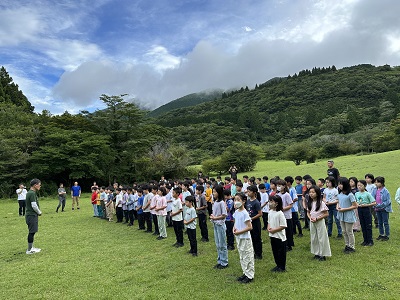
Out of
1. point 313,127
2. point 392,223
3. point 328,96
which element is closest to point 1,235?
point 392,223

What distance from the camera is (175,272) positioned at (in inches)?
285

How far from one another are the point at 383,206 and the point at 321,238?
→ 2.76 m

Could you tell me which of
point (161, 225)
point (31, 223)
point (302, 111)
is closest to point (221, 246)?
point (161, 225)

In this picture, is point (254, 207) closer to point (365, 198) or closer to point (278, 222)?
point (278, 222)

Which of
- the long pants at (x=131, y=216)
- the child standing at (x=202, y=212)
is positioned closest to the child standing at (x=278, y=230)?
the child standing at (x=202, y=212)

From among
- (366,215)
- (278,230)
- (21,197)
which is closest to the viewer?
(278,230)

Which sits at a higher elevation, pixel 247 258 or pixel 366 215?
pixel 366 215

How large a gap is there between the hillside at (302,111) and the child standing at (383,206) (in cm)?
4595

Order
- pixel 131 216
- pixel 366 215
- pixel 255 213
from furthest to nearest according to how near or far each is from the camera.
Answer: pixel 131 216, pixel 366 215, pixel 255 213

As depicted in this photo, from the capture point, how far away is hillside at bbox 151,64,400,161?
7250 centimetres

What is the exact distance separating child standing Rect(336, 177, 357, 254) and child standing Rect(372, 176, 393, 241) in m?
1.56

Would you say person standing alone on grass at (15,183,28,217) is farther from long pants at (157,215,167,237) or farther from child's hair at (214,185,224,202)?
child's hair at (214,185,224,202)

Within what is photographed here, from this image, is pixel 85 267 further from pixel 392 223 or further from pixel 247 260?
pixel 392 223

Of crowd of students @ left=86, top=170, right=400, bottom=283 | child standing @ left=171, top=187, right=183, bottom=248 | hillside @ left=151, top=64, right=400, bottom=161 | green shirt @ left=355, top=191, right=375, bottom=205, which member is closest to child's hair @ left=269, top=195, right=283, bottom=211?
crowd of students @ left=86, top=170, right=400, bottom=283
